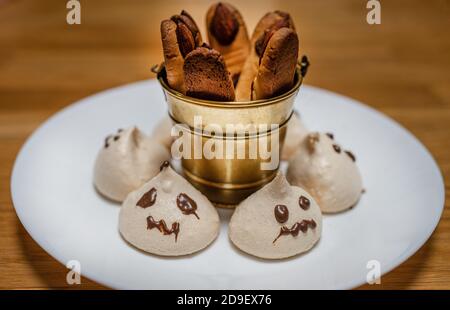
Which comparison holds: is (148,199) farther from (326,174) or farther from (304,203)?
(326,174)

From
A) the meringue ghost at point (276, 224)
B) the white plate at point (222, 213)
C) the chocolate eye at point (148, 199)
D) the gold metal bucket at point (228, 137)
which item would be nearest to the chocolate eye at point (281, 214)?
the meringue ghost at point (276, 224)

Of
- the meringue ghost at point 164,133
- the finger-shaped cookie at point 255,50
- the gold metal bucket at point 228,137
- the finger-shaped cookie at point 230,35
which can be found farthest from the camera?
the meringue ghost at point 164,133

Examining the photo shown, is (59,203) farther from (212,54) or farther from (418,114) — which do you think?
(418,114)

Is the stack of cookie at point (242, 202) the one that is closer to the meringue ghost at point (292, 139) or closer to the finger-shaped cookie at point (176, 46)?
the finger-shaped cookie at point (176, 46)
